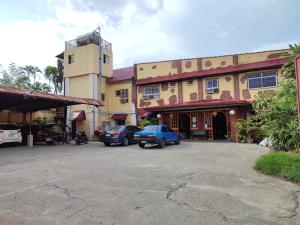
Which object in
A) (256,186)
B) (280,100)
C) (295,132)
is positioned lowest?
(256,186)

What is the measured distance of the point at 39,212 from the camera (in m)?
4.82

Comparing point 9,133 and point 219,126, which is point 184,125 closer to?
point 219,126

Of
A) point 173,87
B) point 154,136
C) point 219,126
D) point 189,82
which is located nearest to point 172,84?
point 173,87

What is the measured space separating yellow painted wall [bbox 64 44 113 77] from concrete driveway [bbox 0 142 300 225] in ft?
66.6

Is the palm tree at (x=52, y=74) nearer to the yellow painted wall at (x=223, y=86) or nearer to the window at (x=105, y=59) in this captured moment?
the window at (x=105, y=59)

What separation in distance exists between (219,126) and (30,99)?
17.7 m

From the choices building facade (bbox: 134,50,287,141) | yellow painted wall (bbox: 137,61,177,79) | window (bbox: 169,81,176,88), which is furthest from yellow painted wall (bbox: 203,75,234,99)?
yellow painted wall (bbox: 137,61,177,79)

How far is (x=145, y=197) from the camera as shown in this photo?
5699 mm

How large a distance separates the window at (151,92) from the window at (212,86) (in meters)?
5.18

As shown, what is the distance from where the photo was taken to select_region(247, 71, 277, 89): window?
20500 mm

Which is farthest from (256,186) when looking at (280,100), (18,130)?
(18,130)

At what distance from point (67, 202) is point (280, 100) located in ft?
32.8

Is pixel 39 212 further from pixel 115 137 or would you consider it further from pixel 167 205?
pixel 115 137

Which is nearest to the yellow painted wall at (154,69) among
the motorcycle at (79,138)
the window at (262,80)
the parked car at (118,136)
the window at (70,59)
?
the window at (262,80)
